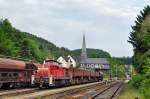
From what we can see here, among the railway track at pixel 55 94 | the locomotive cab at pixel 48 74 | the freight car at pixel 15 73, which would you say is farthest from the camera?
the locomotive cab at pixel 48 74

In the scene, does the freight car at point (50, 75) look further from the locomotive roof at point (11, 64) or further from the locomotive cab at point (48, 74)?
the locomotive roof at point (11, 64)

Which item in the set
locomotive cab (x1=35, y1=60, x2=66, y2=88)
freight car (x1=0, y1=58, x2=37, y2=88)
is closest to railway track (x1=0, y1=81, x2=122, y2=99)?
freight car (x1=0, y1=58, x2=37, y2=88)

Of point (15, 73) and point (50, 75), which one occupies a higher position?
point (15, 73)

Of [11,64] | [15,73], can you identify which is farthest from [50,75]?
[11,64]

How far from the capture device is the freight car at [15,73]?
4300 centimetres

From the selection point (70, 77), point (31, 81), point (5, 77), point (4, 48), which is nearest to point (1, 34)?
point (4, 48)

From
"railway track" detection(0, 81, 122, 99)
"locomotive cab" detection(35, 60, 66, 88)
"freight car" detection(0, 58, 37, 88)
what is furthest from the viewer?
"locomotive cab" detection(35, 60, 66, 88)

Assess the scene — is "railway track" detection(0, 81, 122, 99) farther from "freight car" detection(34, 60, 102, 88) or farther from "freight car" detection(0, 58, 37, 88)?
"freight car" detection(34, 60, 102, 88)

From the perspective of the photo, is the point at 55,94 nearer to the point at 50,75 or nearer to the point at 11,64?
the point at 11,64

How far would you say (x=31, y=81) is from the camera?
168 ft

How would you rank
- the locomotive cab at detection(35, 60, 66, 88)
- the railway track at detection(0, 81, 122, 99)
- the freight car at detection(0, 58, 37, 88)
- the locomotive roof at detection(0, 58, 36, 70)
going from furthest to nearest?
the locomotive cab at detection(35, 60, 66, 88)
the freight car at detection(0, 58, 37, 88)
the locomotive roof at detection(0, 58, 36, 70)
the railway track at detection(0, 81, 122, 99)

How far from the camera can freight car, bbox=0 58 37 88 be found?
43000 millimetres

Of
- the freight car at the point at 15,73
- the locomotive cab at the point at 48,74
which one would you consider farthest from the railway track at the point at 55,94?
the locomotive cab at the point at 48,74

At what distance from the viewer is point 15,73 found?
46625mm
